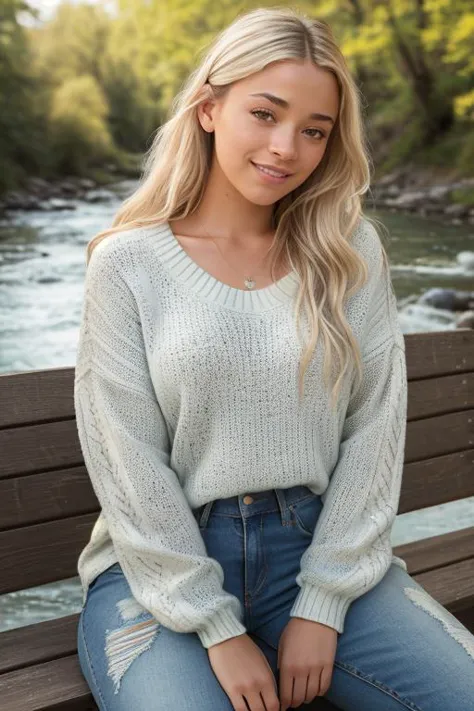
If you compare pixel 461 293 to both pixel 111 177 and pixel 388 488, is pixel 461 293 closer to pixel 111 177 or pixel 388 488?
pixel 111 177

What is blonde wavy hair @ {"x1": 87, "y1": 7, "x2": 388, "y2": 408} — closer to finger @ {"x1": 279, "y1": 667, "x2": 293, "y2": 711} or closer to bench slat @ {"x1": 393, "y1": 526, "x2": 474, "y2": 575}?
finger @ {"x1": 279, "y1": 667, "x2": 293, "y2": 711}

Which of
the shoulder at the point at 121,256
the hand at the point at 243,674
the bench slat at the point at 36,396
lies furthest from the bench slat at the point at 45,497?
the hand at the point at 243,674

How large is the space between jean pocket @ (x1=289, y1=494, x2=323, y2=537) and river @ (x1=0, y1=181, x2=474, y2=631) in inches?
159

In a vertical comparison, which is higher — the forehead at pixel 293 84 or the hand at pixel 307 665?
the forehead at pixel 293 84

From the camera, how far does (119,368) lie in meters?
1.54

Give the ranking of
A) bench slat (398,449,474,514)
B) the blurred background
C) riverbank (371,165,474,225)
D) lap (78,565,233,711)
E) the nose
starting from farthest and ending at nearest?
riverbank (371,165,474,225)
the blurred background
bench slat (398,449,474,514)
the nose
lap (78,565,233,711)

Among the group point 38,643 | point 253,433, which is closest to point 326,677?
point 253,433

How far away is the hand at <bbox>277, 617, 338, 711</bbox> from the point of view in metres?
1.45

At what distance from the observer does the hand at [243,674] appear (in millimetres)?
1364

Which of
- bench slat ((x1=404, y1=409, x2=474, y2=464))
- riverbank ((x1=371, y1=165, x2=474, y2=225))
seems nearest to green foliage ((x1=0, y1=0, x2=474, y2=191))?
riverbank ((x1=371, y1=165, x2=474, y2=225))

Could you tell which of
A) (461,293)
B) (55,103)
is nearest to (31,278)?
(55,103)

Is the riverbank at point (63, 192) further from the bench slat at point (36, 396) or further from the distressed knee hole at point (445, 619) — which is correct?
the distressed knee hole at point (445, 619)

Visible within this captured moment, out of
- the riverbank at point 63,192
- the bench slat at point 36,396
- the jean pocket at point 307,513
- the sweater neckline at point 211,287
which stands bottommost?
the jean pocket at point 307,513

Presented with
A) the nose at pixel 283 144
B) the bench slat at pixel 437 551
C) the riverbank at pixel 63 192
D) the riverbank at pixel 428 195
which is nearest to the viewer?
the nose at pixel 283 144
